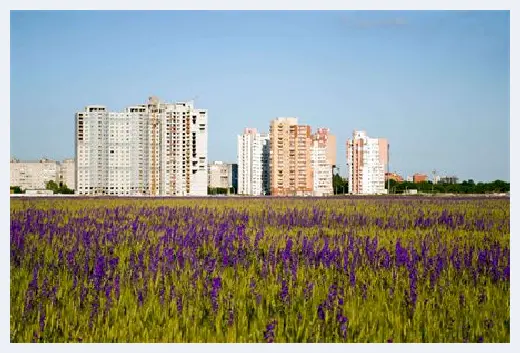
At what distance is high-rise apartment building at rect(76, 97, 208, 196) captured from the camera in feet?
27.4

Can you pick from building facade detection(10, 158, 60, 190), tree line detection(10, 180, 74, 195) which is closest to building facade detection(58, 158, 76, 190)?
tree line detection(10, 180, 74, 195)

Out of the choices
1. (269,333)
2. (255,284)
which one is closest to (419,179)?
(255,284)

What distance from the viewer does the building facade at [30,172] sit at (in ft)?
20.8

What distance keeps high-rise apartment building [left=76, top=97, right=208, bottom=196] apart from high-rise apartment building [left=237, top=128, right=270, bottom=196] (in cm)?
73

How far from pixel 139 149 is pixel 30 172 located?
3929 mm

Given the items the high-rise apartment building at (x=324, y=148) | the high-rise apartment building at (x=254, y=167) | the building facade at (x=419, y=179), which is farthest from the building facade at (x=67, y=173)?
the building facade at (x=419, y=179)

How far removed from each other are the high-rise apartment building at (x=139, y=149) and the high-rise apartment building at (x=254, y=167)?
28.6 inches

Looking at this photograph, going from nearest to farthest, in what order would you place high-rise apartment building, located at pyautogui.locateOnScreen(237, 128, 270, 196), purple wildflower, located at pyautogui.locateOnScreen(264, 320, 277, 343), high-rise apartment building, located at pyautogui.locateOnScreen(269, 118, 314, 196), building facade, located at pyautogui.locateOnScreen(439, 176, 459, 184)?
purple wildflower, located at pyautogui.locateOnScreen(264, 320, 277, 343), building facade, located at pyautogui.locateOnScreen(439, 176, 459, 184), high-rise apartment building, located at pyautogui.locateOnScreen(237, 128, 270, 196), high-rise apartment building, located at pyautogui.locateOnScreen(269, 118, 314, 196)

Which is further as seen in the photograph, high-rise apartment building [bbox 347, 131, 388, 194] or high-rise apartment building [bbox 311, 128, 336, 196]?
high-rise apartment building [bbox 311, 128, 336, 196]

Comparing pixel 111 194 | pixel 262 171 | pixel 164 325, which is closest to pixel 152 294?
pixel 164 325

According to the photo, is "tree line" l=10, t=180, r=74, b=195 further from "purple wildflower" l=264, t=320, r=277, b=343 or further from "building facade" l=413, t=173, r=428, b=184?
"building facade" l=413, t=173, r=428, b=184

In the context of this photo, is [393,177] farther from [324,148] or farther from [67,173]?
[67,173]
